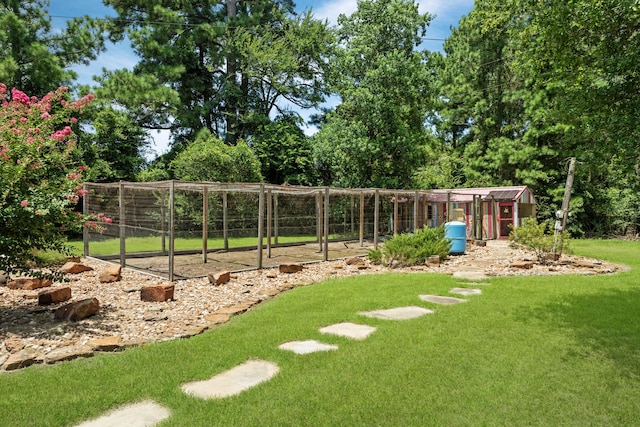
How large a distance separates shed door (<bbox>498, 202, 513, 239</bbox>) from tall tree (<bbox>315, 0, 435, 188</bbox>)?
159 inches

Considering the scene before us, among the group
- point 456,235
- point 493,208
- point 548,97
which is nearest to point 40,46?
point 456,235

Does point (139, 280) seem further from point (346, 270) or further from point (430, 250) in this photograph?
point (430, 250)

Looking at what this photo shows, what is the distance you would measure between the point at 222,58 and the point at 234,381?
20.8m

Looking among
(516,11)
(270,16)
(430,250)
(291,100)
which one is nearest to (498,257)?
(430,250)

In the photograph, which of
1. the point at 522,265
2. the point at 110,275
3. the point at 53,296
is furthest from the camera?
the point at 522,265

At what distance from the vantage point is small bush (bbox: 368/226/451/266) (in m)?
9.90

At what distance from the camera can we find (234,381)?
334cm

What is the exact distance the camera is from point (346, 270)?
931 cm

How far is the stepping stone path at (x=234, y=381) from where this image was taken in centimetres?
274

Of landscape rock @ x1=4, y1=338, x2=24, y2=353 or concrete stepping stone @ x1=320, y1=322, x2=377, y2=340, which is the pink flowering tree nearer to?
landscape rock @ x1=4, y1=338, x2=24, y2=353

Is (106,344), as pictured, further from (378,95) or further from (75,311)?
(378,95)

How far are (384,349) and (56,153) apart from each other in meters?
4.56

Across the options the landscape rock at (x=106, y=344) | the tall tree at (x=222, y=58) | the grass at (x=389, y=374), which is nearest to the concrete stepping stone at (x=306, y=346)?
the grass at (x=389, y=374)

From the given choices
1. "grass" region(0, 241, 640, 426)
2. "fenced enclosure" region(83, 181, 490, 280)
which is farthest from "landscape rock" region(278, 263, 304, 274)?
"grass" region(0, 241, 640, 426)
